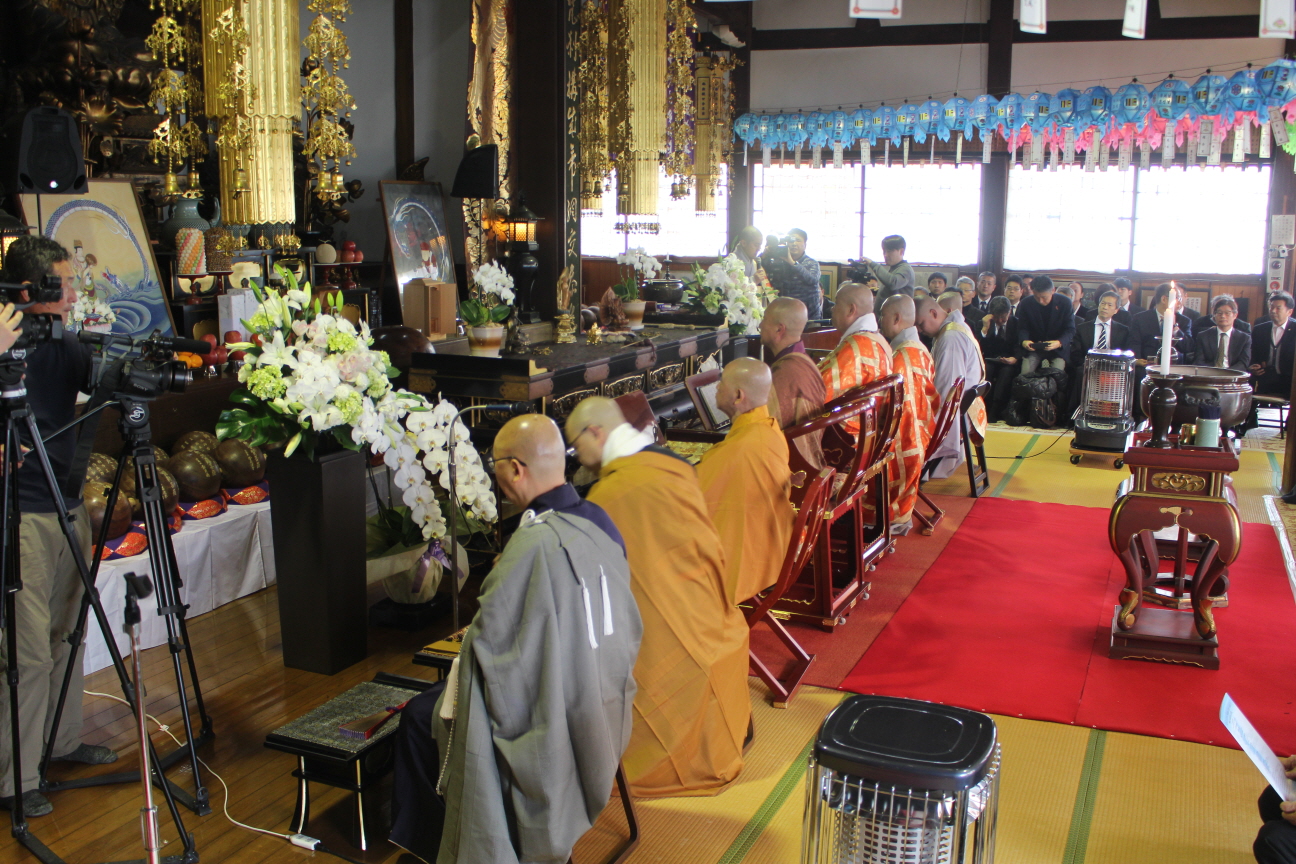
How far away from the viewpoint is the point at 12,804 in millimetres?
2879

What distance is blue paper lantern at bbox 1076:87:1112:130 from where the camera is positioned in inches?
413

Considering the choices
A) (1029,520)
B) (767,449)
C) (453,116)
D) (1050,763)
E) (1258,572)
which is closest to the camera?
(1050,763)

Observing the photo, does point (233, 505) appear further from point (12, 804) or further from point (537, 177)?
point (537, 177)

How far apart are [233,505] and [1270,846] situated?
4.02 metres

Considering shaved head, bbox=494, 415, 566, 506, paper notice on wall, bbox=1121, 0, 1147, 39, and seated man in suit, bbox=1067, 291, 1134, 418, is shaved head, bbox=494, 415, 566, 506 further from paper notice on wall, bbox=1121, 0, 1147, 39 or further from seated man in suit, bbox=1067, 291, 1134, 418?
seated man in suit, bbox=1067, 291, 1134, 418

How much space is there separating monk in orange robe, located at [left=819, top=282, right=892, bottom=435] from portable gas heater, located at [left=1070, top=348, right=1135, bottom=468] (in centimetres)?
283

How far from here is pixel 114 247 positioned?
552cm

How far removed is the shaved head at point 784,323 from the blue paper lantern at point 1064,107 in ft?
24.2

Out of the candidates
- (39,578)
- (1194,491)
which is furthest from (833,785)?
(1194,491)

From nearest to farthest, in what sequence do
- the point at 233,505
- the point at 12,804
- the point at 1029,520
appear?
1. the point at 12,804
2. the point at 233,505
3. the point at 1029,520

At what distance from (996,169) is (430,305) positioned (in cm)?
858

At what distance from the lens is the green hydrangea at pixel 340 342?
355 cm

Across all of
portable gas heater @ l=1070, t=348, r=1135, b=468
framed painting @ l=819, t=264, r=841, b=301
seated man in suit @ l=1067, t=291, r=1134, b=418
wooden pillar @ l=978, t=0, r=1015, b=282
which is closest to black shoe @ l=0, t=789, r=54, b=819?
portable gas heater @ l=1070, t=348, r=1135, b=468

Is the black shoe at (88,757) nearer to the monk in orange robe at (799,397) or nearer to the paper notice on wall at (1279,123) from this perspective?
the monk in orange robe at (799,397)
